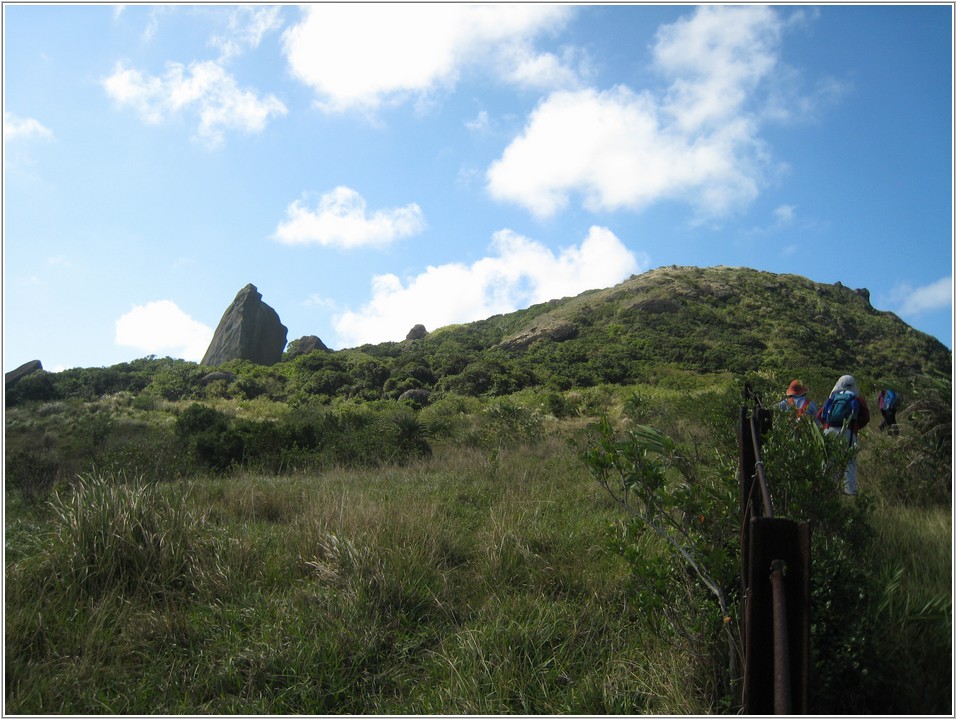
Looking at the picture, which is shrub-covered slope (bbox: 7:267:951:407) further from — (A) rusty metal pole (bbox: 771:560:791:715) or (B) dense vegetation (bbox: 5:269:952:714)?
(A) rusty metal pole (bbox: 771:560:791:715)

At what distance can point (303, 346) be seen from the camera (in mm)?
60250

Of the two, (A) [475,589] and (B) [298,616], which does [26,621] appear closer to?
(B) [298,616]

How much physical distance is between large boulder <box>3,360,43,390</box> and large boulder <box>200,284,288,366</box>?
18012 millimetres

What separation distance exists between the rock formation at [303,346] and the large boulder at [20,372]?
23487 mm

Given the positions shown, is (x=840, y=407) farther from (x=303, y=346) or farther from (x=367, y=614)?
(x=303, y=346)

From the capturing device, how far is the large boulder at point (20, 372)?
101 feet

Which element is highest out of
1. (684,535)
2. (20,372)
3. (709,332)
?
(709,332)

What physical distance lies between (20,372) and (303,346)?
92.2ft

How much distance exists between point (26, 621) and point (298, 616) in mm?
1601

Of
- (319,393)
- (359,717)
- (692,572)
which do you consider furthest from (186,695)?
(319,393)

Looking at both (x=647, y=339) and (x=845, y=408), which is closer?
(x=845, y=408)

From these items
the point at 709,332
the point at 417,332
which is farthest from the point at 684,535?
the point at 417,332

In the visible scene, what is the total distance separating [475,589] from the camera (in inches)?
158

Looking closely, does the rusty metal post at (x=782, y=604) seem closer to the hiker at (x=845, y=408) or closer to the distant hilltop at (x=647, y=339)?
the hiker at (x=845, y=408)
